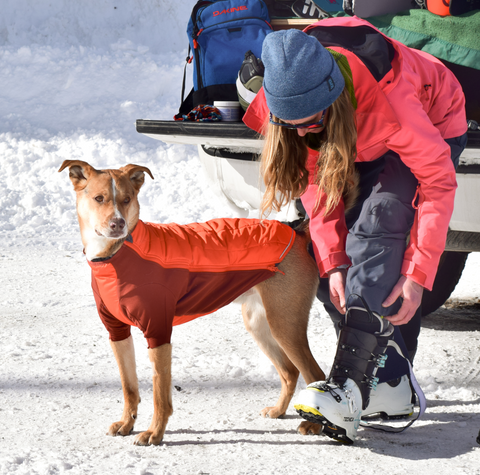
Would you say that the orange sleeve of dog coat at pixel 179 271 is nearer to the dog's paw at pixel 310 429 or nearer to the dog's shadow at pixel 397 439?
the dog's shadow at pixel 397 439

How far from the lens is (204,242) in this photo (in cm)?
233

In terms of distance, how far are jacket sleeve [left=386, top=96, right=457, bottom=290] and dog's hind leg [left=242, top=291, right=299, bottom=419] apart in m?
0.75

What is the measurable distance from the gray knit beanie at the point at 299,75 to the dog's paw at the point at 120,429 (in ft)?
4.50

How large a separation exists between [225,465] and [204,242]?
85 cm

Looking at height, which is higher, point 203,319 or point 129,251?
point 129,251

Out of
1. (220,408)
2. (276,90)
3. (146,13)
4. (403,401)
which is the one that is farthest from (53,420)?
(146,13)

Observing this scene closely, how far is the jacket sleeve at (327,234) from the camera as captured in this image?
233 centimetres

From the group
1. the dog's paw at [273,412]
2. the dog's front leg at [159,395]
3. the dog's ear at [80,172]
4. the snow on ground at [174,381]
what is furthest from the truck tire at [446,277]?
the dog's ear at [80,172]

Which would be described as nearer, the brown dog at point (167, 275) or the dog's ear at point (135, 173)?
the brown dog at point (167, 275)

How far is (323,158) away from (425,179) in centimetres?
38

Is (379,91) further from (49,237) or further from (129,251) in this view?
(49,237)

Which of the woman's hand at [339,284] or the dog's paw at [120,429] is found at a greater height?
the woman's hand at [339,284]

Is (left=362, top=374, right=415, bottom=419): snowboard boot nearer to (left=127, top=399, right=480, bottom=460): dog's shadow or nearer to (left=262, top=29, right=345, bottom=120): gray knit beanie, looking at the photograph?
(left=127, top=399, right=480, bottom=460): dog's shadow

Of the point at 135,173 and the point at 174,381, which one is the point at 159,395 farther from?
the point at 135,173
